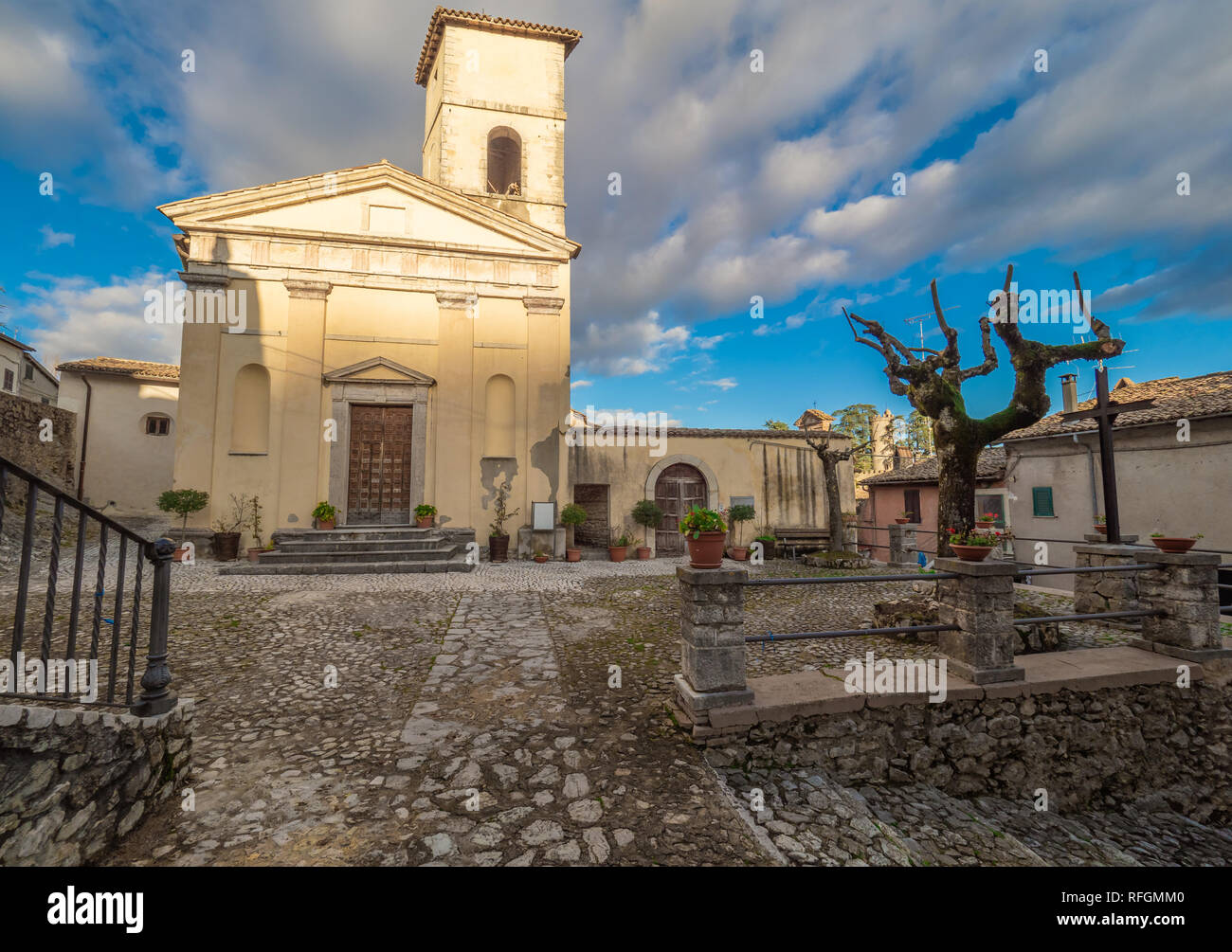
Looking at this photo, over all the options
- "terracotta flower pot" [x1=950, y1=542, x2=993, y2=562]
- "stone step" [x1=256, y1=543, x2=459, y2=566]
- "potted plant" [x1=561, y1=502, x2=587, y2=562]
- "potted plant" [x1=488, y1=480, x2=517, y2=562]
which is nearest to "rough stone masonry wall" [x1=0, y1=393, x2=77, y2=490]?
"stone step" [x1=256, y1=543, x2=459, y2=566]

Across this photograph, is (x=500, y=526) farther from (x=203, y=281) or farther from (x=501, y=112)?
(x=501, y=112)

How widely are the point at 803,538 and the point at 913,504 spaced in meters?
7.67

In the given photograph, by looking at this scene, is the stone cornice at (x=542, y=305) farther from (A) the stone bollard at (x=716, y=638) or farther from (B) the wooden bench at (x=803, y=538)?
(A) the stone bollard at (x=716, y=638)

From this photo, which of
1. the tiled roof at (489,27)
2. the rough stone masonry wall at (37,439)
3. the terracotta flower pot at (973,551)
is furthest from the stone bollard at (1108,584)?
the rough stone masonry wall at (37,439)

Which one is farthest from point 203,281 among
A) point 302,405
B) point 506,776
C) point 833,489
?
point 833,489

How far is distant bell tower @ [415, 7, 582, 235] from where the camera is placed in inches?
639

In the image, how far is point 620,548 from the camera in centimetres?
1380

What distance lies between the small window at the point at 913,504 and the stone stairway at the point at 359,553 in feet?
55.2

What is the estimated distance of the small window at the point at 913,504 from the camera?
771 inches

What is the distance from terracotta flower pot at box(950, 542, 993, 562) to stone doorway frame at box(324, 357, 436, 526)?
1139 cm

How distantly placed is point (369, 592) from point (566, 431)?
690cm

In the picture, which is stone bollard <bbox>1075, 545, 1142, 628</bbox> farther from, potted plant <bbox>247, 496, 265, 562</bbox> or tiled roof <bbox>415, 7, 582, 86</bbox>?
tiled roof <bbox>415, 7, 582, 86</bbox>
